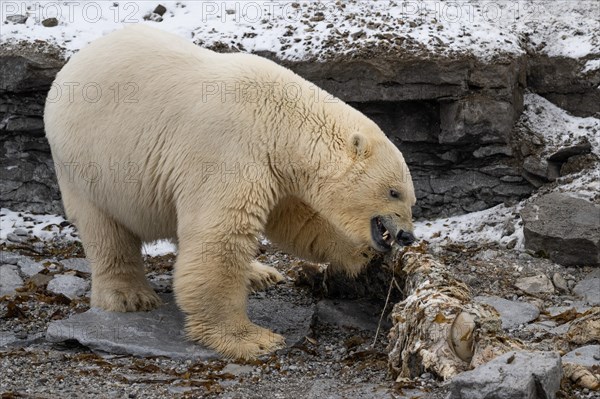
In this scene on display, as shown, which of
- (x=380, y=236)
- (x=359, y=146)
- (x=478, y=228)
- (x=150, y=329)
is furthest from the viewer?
(x=478, y=228)

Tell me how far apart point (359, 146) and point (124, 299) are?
2.48 m

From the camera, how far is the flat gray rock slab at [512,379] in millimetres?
4551

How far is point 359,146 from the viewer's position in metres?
6.59

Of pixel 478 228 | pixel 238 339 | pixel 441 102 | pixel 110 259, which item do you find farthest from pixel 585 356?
pixel 441 102

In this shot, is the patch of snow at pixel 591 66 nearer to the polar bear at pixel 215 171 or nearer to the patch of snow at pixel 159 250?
the polar bear at pixel 215 171

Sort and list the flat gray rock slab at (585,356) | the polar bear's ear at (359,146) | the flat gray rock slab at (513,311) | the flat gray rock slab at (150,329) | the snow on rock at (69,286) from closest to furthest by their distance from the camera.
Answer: the flat gray rock slab at (585,356), the polar bear's ear at (359,146), the flat gray rock slab at (150,329), the flat gray rock slab at (513,311), the snow on rock at (69,286)

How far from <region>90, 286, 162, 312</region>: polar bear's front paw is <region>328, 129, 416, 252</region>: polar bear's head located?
196cm

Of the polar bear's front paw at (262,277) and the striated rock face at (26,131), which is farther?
the striated rock face at (26,131)

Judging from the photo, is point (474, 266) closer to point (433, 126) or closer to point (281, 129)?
point (433, 126)

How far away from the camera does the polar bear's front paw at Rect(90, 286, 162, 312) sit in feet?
24.7

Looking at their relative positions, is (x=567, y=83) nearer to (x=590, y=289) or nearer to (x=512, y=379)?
(x=590, y=289)

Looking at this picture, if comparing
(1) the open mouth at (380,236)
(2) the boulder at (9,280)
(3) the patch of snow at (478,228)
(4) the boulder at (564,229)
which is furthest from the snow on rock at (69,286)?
(4) the boulder at (564,229)

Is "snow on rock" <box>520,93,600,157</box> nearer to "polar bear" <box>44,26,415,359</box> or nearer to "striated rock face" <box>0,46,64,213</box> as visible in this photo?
"polar bear" <box>44,26,415,359</box>

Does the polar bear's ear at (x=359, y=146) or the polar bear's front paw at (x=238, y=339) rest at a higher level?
the polar bear's ear at (x=359, y=146)
